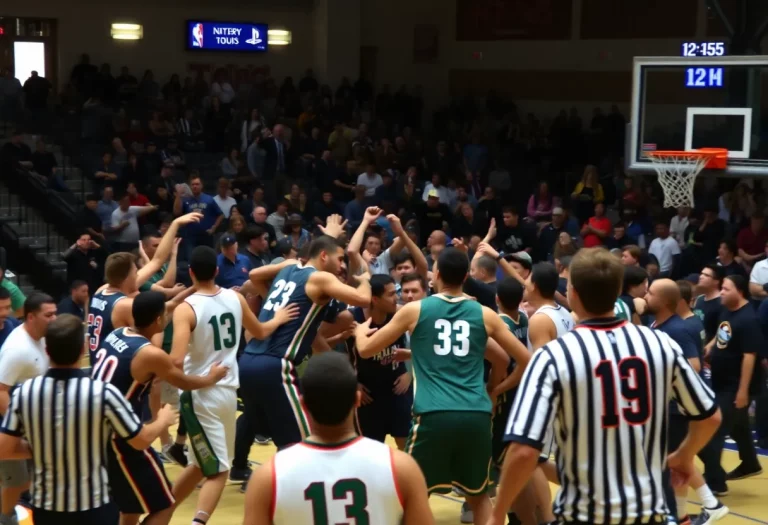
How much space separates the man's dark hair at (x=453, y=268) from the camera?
6.63 metres

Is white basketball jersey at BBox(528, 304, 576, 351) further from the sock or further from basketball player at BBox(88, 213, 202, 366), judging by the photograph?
basketball player at BBox(88, 213, 202, 366)

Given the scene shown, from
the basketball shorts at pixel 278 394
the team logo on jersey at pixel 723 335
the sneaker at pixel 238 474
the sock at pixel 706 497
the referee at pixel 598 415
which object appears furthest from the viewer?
the sneaker at pixel 238 474

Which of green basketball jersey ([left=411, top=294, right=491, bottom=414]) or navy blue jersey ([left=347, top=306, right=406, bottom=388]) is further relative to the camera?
navy blue jersey ([left=347, top=306, right=406, bottom=388])

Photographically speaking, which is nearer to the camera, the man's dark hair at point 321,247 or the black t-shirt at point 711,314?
the man's dark hair at point 321,247

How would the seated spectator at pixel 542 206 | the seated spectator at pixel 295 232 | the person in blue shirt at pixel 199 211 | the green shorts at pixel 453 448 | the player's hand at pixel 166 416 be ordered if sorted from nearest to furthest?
the player's hand at pixel 166 416 → the green shorts at pixel 453 448 → the seated spectator at pixel 295 232 → the person in blue shirt at pixel 199 211 → the seated spectator at pixel 542 206

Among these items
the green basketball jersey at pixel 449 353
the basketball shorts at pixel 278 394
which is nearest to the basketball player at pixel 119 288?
the basketball shorts at pixel 278 394

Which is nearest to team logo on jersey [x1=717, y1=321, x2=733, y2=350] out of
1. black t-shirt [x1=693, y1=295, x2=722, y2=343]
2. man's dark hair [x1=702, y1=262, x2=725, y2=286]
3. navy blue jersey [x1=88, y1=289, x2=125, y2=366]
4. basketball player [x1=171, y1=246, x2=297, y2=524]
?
black t-shirt [x1=693, y1=295, x2=722, y2=343]

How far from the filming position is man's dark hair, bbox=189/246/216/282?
7.57 m

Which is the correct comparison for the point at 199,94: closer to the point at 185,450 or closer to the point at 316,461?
the point at 185,450

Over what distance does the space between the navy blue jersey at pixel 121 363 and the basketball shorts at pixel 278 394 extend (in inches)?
57.8

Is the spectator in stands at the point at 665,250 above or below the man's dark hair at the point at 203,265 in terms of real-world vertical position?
below

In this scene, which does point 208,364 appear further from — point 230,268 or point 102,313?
point 230,268

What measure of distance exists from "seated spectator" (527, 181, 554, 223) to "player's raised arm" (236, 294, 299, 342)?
38.3ft

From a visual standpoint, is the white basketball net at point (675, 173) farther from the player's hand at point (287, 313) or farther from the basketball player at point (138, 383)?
the basketball player at point (138, 383)
